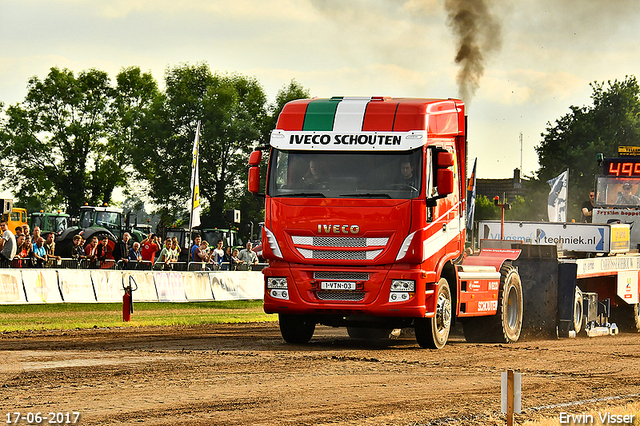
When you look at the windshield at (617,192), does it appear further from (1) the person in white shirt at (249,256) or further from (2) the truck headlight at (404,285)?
(1) the person in white shirt at (249,256)

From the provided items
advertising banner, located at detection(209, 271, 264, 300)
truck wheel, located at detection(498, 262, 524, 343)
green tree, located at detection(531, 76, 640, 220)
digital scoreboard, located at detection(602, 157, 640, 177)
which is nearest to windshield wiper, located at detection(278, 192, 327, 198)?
truck wheel, located at detection(498, 262, 524, 343)

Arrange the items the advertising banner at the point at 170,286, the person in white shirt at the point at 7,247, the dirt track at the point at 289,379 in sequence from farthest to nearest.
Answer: the advertising banner at the point at 170,286 < the person in white shirt at the point at 7,247 < the dirt track at the point at 289,379

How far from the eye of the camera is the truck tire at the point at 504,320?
15156mm

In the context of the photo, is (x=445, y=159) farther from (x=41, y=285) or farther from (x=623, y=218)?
(x=41, y=285)

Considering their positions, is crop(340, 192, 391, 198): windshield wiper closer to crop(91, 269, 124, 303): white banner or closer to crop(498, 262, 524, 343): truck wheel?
crop(498, 262, 524, 343): truck wheel

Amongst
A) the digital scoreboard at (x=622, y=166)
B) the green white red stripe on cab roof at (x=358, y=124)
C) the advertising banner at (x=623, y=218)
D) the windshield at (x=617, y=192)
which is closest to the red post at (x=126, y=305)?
the green white red stripe on cab roof at (x=358, y=124)

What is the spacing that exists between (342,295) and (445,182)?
214 cm

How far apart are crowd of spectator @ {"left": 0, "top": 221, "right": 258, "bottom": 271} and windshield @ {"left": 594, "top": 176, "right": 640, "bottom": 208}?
1111 centimetres

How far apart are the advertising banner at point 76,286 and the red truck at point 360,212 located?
8748mm

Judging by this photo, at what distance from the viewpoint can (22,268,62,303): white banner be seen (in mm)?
19828

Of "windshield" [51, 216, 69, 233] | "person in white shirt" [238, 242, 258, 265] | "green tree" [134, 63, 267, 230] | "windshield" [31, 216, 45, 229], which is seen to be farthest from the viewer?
"green tree" [134, 63, 267, 230]

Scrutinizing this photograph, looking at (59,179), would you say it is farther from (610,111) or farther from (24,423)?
(24,423)

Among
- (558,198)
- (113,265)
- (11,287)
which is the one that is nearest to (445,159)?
(11,287)

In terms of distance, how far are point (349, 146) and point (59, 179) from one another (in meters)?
58.3
